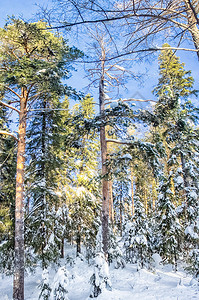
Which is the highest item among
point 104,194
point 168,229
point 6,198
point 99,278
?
point 104,194

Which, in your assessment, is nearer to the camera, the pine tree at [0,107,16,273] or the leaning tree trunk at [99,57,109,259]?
the leaning tree trunk at [99,57,109,259]

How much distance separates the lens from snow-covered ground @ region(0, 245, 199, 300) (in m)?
5.51

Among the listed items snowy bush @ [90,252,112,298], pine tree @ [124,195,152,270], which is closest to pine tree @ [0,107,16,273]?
snowy bush @ [90,252,112,298]

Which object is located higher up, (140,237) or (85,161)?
(85,161)

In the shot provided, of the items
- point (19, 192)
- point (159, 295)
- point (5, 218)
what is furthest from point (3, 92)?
point (159, 295)

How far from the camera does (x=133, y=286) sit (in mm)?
7336

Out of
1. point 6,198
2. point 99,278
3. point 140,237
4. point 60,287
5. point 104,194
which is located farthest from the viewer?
point 6,198

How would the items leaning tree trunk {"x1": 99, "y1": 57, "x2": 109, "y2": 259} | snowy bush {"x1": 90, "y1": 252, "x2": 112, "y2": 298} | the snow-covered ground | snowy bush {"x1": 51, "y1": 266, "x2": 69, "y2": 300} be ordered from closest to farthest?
the snow-covered ground
snowy bush {"x1": 51, "y1": 266, "x2": 69, "y2": 300}
snowy bush {"x1": 90, "y1": 252, "x2": 112, "y2": 298}
leaning tree trunk {"x1": 99, "y1": 57, "x2": 109, "y2": 259}

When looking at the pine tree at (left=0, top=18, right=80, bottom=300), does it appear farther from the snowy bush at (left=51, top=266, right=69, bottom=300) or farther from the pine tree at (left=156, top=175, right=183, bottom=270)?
the pine tree at (left=156, top=175, right=183, bottom=270)

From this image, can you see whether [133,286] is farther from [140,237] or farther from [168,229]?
[168,229]

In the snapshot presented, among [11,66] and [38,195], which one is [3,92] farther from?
[38,195]

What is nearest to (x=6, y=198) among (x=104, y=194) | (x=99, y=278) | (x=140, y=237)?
(x=104, y=194)

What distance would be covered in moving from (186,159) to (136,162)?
3.33 m

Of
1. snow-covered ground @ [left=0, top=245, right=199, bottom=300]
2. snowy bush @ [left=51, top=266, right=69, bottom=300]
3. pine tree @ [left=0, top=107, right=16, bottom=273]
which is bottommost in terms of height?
snow-covered ground @ [left=0, top=245, right=199, bottom=300]
